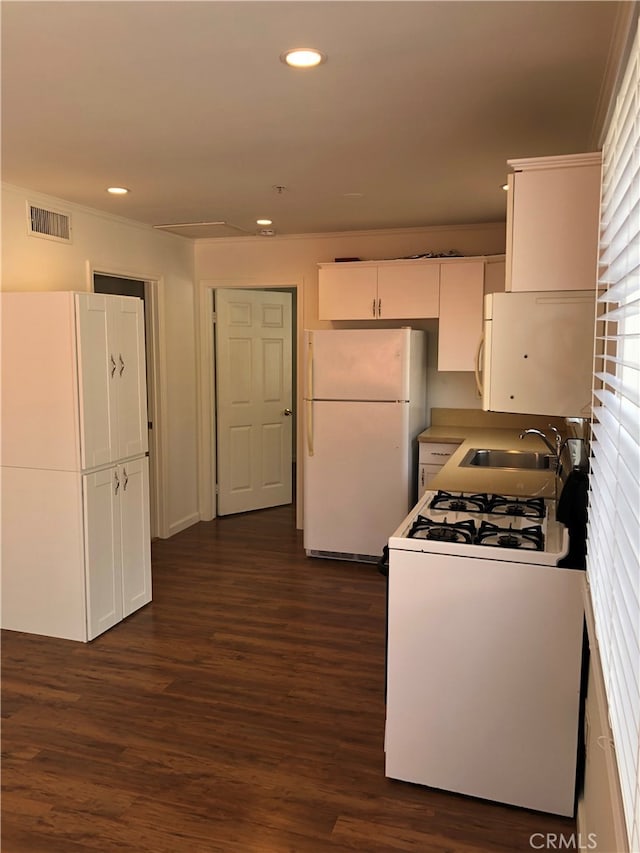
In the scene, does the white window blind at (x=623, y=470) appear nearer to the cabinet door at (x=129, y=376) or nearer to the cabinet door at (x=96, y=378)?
the cabinet door at (x=96, y=378)

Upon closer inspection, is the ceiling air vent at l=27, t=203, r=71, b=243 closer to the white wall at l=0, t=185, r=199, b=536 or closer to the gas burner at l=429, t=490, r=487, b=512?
the white wall at l=0, t=185, r=199, b=536

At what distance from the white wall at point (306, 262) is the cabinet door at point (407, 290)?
384 mm

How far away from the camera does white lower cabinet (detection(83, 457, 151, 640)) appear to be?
363cm

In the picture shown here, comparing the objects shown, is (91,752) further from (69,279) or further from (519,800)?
(69,279)

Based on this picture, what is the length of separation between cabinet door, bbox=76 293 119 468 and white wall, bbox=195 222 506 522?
2.11 metres

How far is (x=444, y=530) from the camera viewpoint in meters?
2.47

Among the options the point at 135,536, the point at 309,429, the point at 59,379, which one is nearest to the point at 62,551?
the point at 135,536

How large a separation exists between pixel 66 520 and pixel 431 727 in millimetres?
2184

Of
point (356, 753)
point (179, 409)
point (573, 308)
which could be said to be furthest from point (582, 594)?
point (179, 409)

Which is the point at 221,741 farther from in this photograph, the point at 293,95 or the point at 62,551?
the point at 293,95

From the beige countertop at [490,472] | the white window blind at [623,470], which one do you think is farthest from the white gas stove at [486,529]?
the white window blind at [623,470]

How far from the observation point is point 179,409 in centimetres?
564

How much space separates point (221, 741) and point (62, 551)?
4.77 feet

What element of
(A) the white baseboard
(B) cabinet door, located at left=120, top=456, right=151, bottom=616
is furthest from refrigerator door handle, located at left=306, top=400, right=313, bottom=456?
(A) the white baseboard
